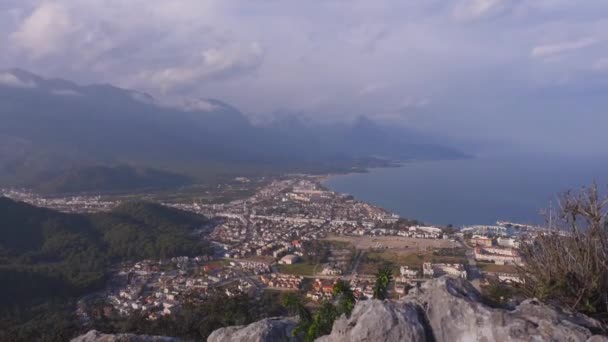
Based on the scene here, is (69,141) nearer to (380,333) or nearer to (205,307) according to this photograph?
(205,307)

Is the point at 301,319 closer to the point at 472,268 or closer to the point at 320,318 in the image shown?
the point at 320,318

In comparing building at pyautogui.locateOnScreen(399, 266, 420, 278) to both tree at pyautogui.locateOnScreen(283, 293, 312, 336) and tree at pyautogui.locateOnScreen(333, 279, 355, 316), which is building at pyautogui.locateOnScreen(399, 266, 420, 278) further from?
tree at pyautogui.locateOnScreen(283, 293, 312, 336)

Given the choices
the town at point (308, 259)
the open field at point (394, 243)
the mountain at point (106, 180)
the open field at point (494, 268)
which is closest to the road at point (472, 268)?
the town at point (308, 259)

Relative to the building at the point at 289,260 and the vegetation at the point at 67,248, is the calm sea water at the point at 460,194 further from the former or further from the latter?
the vegetation at the point at 67,248

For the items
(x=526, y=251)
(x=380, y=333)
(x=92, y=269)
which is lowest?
(x=92, y=269)

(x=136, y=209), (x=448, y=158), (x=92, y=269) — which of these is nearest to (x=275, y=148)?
(x=448, y=158)

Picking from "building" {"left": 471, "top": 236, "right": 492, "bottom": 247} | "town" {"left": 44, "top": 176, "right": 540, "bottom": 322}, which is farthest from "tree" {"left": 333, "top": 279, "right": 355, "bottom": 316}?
"building" {"left": 471, "top": 236, "right": 492, "bottom": 247}
